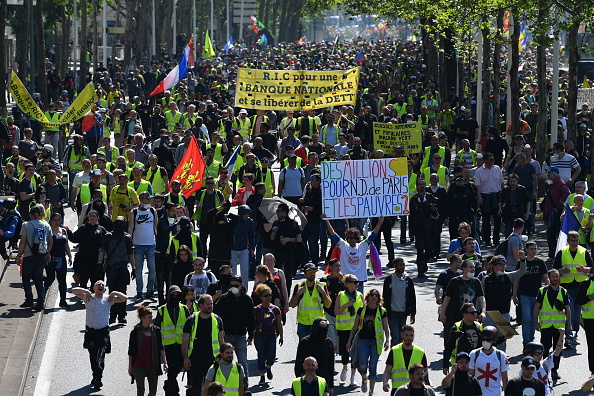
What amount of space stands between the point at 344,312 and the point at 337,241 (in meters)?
2.10

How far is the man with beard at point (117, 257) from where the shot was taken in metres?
15.1

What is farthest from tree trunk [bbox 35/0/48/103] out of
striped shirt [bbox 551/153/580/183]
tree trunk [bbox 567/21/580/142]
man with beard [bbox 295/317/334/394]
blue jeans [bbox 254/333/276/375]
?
man with beard [bbox 295/317/334/394]

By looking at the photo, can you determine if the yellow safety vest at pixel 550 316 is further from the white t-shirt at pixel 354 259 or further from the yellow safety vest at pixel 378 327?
the white t-shirt at pixel 354 259

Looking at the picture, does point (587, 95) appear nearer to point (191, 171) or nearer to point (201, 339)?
point (191, 171)

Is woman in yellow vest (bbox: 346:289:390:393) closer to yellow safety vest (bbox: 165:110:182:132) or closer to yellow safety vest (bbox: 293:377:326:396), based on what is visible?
yellow safety vest (bbox: 293:377:326:396)

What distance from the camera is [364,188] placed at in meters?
17.1

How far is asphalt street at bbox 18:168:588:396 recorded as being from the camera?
12.4 meters

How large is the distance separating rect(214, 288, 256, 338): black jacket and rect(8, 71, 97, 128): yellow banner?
13228mm

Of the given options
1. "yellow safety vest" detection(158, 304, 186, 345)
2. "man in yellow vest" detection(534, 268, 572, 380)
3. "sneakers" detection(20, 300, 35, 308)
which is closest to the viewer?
"yellow safety vest" detection(158, 304, 186, 345)

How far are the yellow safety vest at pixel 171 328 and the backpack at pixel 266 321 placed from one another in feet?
3.05

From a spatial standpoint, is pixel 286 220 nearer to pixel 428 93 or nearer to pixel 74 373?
pixel 74 373

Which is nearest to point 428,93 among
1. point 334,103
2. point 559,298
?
point 334,103

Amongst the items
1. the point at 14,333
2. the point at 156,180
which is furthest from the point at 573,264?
the point at 156,180

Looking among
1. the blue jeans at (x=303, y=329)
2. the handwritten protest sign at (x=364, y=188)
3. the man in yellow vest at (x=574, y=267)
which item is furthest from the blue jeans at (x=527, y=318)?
the handwritten protest sign at (x=364, y=188)
